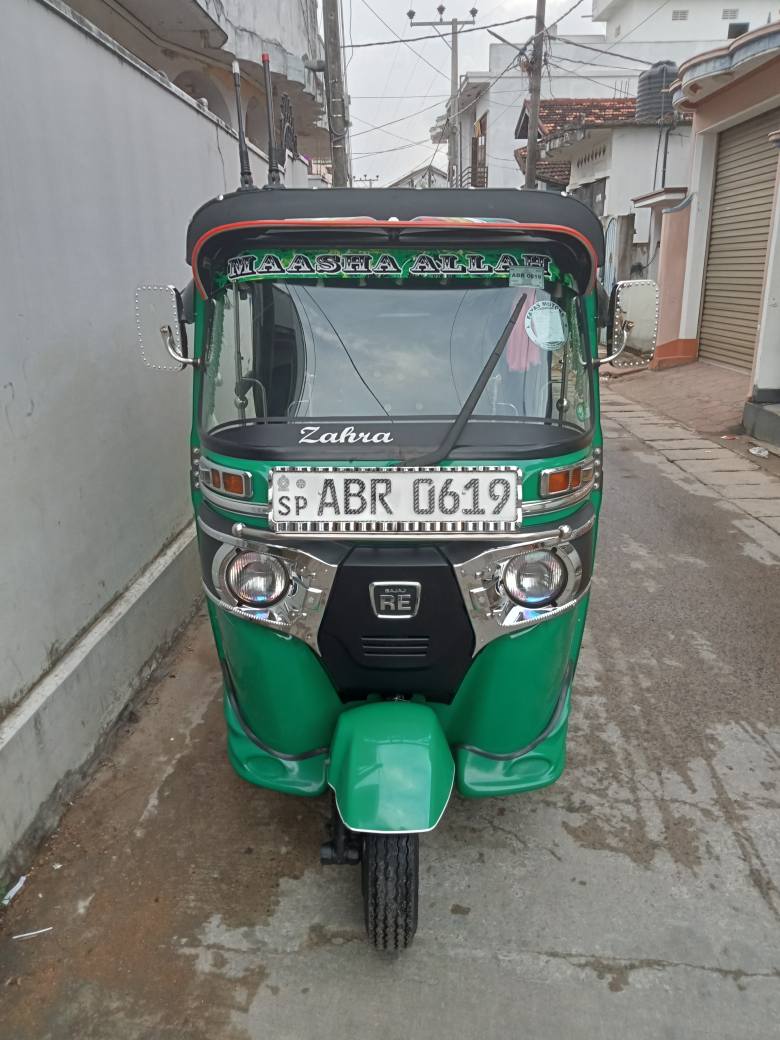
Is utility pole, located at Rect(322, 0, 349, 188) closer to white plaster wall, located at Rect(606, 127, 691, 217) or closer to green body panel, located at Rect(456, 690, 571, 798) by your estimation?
white plaster wall, located at Rect(606, 127, 691, 217)

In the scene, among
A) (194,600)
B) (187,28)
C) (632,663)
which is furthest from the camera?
(187,28)

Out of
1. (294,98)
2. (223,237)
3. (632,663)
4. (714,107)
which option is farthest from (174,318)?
(714,107)

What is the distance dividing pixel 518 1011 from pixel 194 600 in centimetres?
321

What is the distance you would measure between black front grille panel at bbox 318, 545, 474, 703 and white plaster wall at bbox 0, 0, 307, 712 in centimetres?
129

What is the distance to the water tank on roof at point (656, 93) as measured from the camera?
1842cm

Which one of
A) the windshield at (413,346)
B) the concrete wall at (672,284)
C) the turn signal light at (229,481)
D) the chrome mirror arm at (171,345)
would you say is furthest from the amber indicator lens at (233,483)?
the concrete wall at (672,284)

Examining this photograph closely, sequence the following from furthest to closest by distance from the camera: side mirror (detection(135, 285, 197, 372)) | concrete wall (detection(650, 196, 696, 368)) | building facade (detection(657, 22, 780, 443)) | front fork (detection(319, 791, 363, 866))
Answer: concrete wall (detection(650, 196, 696, 368)) < building facade (detection(657, 22, 780, 443)) < side mirror (detection(135, 285, 197, 372)) < front fork (detection(319, 791, 363, 866))

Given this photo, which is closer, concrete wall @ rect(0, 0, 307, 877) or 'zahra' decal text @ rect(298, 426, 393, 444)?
'zahra' decal text @ rect(298, 426, 393, 444)

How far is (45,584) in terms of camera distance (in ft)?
10.4

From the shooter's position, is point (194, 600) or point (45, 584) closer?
point (45, 584)

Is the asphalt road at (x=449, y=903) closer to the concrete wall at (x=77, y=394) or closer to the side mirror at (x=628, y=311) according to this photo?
the concrete wall at (x=77, y=394)

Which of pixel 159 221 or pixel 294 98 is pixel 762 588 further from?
pixel 294 98

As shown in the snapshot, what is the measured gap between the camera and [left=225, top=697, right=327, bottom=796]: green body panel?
2725 mm

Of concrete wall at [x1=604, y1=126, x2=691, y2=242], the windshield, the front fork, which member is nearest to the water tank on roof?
concrete wall at [x1=604, y1=126, x2=691, y2=242]
